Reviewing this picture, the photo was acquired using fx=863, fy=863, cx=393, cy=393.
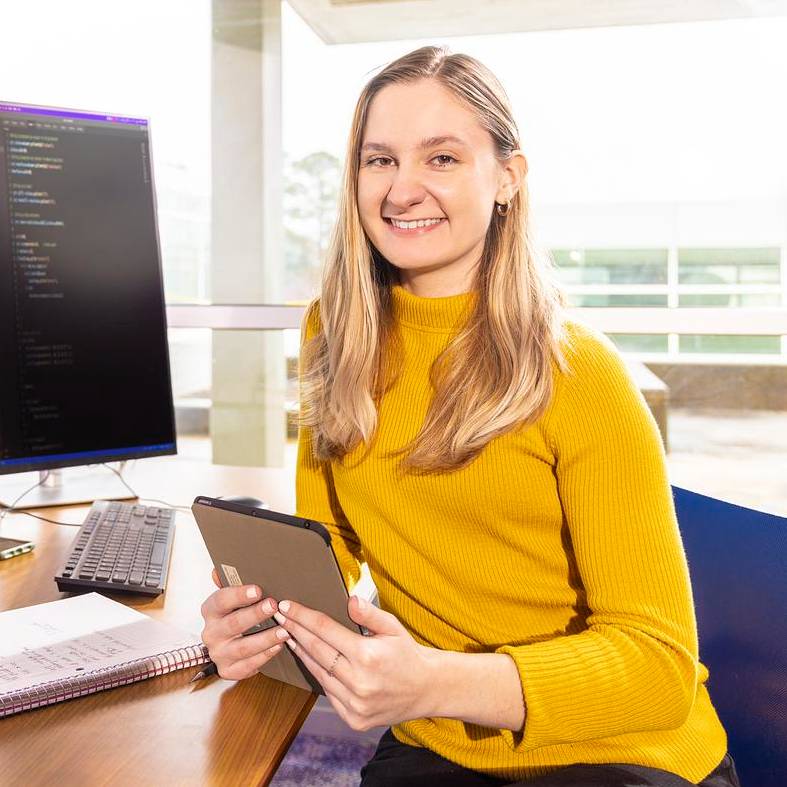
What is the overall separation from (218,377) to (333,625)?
388 cm

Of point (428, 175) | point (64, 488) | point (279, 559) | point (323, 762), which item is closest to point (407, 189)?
point (428, 175)

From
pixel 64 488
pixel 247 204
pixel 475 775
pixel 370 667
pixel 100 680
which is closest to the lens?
pixel 370 667

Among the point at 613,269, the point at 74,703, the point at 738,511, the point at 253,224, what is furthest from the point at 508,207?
the point at 253,224

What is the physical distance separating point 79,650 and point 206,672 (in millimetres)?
137

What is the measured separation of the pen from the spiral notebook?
0.01m

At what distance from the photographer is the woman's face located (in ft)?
3.43

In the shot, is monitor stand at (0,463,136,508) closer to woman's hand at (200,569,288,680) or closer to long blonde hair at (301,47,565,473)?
long blonde hair at (301,47,565,473)

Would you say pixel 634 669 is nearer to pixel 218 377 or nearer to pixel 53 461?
pixel 53 461

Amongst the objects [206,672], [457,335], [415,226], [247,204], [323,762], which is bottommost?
[323,762]

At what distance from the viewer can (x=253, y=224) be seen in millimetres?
4316

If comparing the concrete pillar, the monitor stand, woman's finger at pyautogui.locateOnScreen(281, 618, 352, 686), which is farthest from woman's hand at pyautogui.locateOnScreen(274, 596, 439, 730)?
the concrete pillar

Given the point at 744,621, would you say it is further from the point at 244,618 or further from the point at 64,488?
the point at 64,488

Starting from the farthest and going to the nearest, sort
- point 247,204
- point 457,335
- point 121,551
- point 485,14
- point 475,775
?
point 247,204 < point 485,14 < point 121,551 < point 457,335 < point 475,775

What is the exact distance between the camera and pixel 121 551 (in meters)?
1.23
